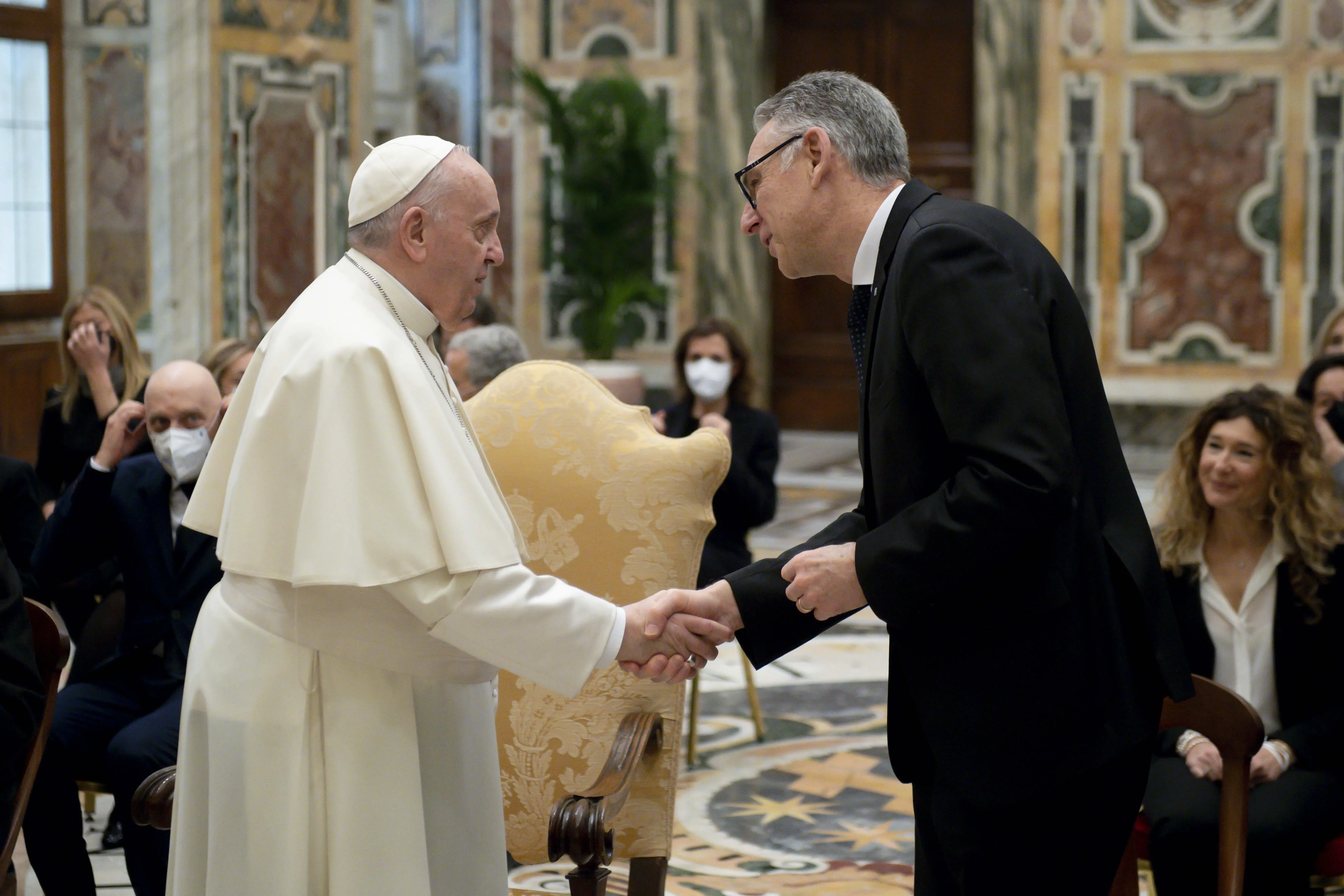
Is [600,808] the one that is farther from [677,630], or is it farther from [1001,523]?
[1001,523]

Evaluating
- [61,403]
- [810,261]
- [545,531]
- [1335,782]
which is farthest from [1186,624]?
[61,403]

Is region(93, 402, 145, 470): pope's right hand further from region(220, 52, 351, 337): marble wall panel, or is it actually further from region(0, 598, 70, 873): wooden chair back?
region(220, 52, 351, 337): marble wall panel

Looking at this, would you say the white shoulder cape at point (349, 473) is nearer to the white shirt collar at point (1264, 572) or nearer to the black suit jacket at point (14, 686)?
the black suit jacket at point (14, 686)

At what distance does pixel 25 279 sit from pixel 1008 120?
6.18m

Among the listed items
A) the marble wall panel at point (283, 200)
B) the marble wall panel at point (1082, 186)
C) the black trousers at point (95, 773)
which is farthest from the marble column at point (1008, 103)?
the black trousers at point (95, 773)

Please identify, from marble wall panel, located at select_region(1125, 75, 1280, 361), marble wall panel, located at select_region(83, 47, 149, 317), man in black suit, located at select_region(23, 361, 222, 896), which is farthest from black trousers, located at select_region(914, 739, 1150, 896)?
marble wall panel, located at select_region(1125, 75, 1280, 361)

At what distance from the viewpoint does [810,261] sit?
222cm

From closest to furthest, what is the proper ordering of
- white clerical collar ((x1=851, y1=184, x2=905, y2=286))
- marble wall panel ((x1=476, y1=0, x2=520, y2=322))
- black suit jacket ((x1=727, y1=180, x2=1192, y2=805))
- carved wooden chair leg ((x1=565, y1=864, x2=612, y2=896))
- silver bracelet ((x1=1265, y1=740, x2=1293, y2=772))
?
black suit jacket ((x1=727, y1=180, x2=1192, y2=805)), white clerical collar ((x1=851, y1=184, x2=905, y2=286)), carved wooden chair leg ((x1=565, y1=864, x2=612, y2=896)), silver bracelet ((x1=1265, y1=740, x2=1293, y2=772)), marble wall panel ((x1=476, y1=0, x2=520, y2=322))

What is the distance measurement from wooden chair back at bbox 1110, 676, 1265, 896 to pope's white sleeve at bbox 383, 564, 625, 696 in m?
1.24

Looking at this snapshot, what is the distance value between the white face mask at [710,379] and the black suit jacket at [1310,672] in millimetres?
2642

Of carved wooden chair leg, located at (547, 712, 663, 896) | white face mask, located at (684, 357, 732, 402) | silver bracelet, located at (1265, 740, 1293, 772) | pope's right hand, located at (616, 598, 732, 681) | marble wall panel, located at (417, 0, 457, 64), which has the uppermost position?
marble wall panel, located at (417, 0, 457, 64)

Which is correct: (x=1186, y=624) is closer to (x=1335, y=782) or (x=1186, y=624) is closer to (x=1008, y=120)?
(x=1335, y=782)

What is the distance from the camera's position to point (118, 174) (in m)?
8.66

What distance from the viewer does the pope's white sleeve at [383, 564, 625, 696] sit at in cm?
217
